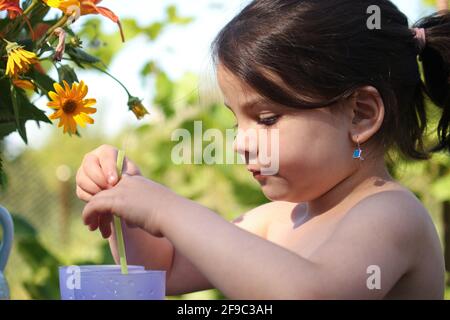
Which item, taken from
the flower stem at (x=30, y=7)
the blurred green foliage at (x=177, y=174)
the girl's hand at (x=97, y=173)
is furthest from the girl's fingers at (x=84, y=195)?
the blurred green foliage at (x=177, y=174)

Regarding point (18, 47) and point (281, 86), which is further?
point (281, 86)

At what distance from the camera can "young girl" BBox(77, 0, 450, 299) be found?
0.80 m

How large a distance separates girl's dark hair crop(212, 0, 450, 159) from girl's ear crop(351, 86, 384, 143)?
0.04 feet

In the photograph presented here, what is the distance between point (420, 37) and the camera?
1.12 m

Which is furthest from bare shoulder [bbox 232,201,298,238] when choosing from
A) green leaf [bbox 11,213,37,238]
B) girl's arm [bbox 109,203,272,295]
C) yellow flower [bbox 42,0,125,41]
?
green leaf [bbox 11,213,37,238]

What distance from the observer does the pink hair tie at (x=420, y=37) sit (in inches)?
44.0

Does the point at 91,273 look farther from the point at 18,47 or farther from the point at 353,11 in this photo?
the point at 353,11

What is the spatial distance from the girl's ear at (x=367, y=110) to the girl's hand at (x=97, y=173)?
31 centimetres

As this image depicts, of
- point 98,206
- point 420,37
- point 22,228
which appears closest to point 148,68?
point 22,228

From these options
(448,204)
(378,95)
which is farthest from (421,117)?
(448,204)

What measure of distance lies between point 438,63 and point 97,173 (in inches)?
21.6
